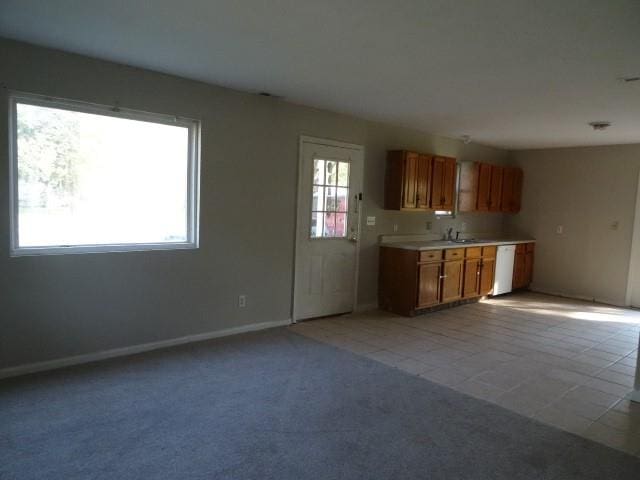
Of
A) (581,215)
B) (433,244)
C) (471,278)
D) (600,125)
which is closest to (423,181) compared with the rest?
(433,244)

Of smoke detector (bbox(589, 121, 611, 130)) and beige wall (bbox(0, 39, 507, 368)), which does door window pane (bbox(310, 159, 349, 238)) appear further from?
smoke detector (bbox(589, 121, 611, 130))

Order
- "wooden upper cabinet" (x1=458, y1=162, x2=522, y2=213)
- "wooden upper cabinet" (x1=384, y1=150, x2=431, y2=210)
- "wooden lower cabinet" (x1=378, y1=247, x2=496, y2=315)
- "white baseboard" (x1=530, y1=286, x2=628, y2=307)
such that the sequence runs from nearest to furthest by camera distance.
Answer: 1. "wooden lower cabinet" (x1=378, y1=247, x2=496, y2=315)
2. "wooden upper cabinet" (x1=384, y1=150, x2=431, y2=210)
3. "white baseboard" (x1=530, y1=286, x2=628, y2=307)
4. "wooden upper cabinet" (x1=458, y1=162, x2=522, y2=213)

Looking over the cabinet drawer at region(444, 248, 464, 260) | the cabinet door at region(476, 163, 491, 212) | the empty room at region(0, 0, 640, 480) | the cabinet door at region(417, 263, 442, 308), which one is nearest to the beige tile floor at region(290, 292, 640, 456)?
the empty room at region(0, 0, 640, 480)

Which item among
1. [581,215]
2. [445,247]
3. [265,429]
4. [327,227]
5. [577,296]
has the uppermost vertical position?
[581,215]

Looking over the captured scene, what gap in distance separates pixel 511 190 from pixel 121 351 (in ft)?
21.0

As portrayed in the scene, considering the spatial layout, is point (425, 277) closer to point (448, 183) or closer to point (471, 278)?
point (471, 278)

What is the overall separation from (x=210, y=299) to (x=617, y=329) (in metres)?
4.64

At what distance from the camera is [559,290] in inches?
289

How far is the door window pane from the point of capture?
201 inches

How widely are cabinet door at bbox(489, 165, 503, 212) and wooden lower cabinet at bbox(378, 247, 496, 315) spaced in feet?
3.86

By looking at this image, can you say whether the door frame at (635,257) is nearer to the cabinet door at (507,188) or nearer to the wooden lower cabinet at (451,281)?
the cabinet door at (507,188)

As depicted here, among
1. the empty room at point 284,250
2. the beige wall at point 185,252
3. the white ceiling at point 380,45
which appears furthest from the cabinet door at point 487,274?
the white ceiling at point 380,45

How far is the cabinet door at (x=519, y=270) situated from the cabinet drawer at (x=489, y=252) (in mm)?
704

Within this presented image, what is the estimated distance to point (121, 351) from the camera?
3766mm
